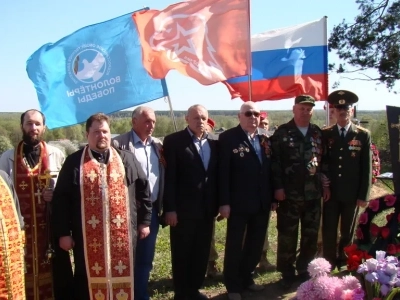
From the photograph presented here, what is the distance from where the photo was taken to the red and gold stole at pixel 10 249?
2.94 metres

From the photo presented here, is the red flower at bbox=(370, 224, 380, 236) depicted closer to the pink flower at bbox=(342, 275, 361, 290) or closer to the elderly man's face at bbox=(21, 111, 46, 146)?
the pink flower at bbox=(342, 275, 361, 290)

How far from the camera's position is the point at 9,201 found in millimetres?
3041

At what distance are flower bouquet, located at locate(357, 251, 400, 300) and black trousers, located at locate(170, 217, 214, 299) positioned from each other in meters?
1.61

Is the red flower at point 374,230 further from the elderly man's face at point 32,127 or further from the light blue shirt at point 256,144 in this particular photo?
the elderly man's face at point 32,127

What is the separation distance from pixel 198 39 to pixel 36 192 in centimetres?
271

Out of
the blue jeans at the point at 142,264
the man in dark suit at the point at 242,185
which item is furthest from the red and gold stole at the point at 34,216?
the man in dark suit at the point at 242,185

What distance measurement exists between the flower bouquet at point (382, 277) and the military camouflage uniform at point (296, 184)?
147 centimetres

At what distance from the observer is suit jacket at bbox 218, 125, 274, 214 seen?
4.18 metres

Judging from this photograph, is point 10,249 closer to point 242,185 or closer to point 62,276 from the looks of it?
point 62,276

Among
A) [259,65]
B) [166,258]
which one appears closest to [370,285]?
[166,258]

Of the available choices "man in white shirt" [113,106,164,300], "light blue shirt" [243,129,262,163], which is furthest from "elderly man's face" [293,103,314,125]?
"man in white shirt" [113,106,164,300]

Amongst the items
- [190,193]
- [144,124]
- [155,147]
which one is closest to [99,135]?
[144,124]

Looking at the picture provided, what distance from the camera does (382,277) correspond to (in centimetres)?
286

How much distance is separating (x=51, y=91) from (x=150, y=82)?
3.69 ft
